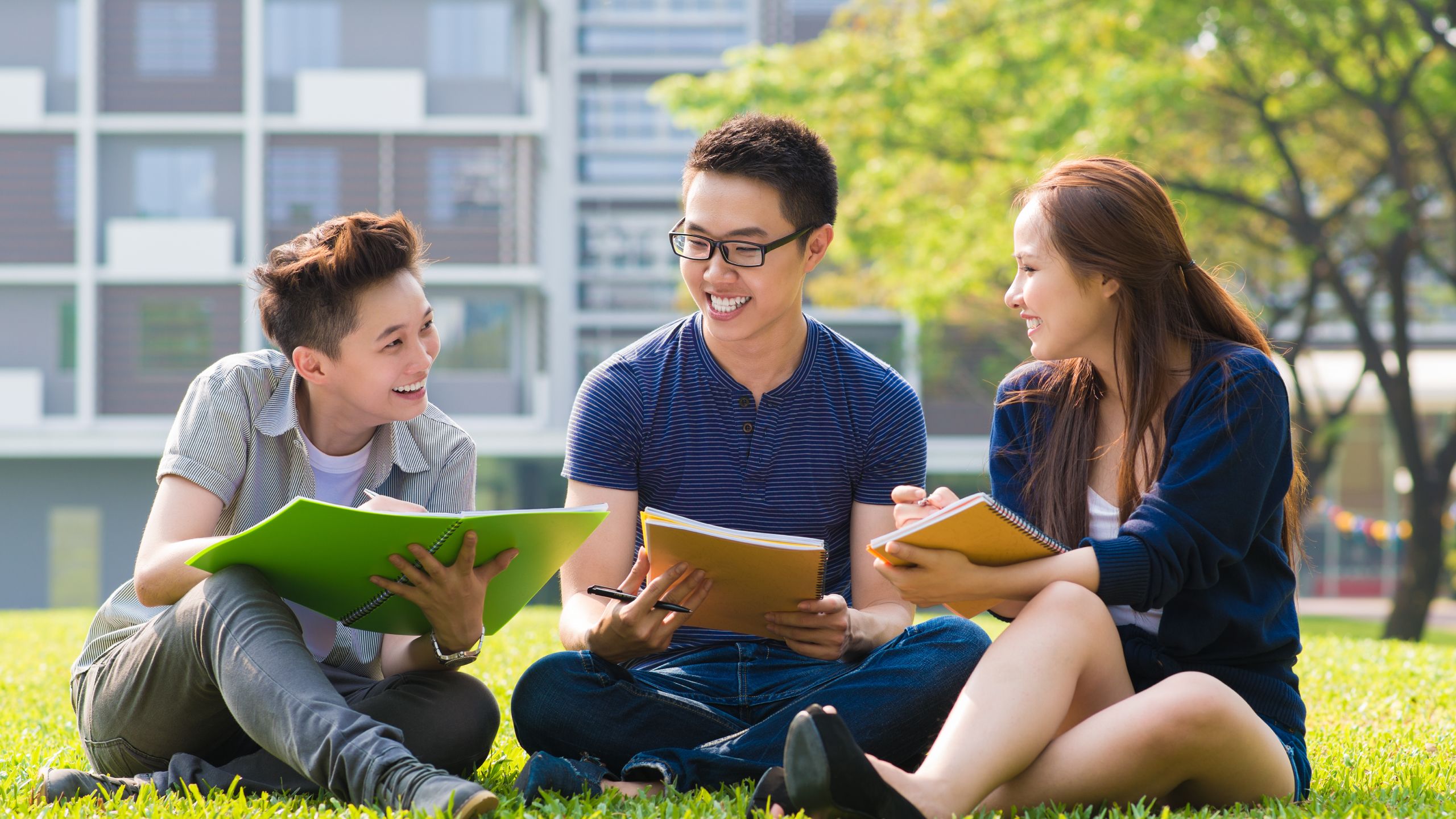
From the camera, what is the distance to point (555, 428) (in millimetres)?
22375

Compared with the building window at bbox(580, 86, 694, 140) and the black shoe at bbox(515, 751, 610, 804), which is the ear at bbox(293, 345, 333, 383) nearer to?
the black shoe at bbox(515, 751, 610, 804)

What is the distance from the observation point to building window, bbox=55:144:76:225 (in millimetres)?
20281

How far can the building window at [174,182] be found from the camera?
20.5m

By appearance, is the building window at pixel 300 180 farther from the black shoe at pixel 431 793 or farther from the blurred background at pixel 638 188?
the black shoe at pixel 431 793

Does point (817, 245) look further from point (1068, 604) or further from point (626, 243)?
point (626, 243)

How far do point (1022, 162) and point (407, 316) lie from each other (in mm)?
9594

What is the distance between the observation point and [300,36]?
20.8 m

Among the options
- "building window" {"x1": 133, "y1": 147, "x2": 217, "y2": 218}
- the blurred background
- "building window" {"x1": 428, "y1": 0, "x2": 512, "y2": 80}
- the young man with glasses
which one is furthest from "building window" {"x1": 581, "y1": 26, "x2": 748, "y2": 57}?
the young man with glasses

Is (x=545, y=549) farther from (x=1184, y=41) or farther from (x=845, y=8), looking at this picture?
(x=845, y=8)

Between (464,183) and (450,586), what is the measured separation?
63.0ft

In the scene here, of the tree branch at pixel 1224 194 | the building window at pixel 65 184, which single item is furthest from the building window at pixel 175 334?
the tree branch at pixel 1224 194

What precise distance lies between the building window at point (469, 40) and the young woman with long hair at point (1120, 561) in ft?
63.7

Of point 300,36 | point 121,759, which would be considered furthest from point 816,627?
point 300,36

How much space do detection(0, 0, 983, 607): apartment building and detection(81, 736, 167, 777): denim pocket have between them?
18270mm
